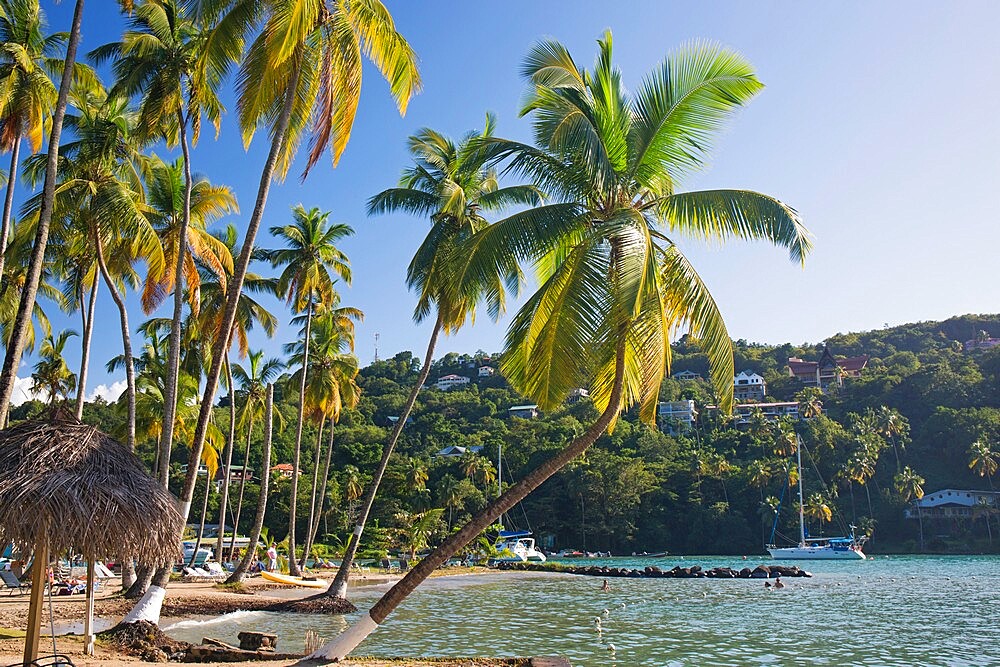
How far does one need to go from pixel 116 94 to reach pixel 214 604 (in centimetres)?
1394

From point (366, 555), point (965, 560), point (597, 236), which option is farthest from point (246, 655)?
point (965, 560)

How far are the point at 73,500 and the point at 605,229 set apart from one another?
292 inches

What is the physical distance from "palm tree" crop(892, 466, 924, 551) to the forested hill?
18cm

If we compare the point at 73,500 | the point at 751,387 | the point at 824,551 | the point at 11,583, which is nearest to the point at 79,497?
the point at 73,500

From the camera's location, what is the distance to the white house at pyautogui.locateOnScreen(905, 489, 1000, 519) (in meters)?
70.6

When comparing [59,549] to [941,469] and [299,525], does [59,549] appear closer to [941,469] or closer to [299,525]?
[299,525]

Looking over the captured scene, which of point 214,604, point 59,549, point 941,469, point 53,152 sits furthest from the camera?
point 941,469

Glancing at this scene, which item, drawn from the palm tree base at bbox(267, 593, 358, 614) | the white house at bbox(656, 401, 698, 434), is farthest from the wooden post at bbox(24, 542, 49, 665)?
the white house at bbox(656, 401, 698, 434)

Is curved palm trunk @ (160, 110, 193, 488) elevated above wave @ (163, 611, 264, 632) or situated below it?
above

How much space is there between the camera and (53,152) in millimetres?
14414

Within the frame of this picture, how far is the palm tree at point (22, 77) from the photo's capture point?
1686 cm

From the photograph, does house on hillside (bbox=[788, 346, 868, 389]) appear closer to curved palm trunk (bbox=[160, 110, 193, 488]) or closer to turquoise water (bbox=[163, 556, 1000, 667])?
turquoise water (bbox=[163, 556, 1000, 667])

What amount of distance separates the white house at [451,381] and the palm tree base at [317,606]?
112 m

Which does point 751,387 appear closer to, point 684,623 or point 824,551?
point 824,551
